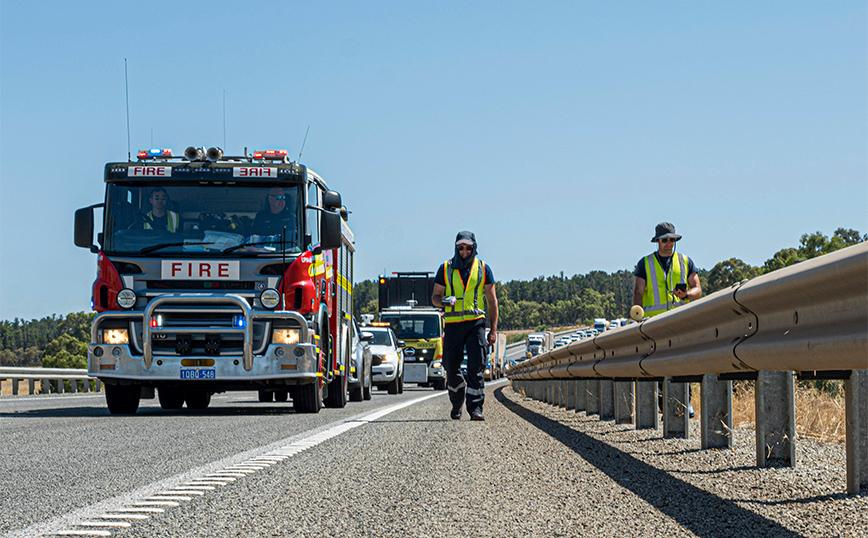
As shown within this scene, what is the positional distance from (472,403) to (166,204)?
460 cm

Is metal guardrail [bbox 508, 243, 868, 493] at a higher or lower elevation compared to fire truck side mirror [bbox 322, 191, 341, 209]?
lower

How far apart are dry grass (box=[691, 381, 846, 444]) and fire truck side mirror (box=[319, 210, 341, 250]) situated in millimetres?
5013

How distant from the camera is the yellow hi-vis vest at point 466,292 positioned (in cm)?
1070

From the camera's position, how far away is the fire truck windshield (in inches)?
461

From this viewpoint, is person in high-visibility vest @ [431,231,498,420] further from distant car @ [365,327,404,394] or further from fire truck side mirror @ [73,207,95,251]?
distant car @ [365,327,404,394]

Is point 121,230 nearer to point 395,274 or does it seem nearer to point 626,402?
point 626,402

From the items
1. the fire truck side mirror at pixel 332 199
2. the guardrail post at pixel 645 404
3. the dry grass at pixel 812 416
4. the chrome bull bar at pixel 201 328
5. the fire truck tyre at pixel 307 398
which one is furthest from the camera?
the fire truck side mirror at pixel 332 199

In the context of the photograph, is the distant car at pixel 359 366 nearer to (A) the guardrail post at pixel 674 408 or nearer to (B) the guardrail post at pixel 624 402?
(B) the guardrail post at pixel 624 402

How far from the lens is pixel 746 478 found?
503 centimetres

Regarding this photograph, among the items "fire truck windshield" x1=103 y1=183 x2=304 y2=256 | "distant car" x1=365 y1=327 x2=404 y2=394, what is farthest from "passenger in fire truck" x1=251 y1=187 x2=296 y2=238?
"distant car" x1=365 y1=327 x2=404 y2=394

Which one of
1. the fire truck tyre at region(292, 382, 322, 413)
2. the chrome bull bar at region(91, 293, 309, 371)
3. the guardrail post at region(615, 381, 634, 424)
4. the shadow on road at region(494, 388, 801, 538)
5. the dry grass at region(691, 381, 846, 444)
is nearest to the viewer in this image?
the shadow on road at region(494, 388, 801, 538)

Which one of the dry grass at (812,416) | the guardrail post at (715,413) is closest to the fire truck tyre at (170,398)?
the dry grass at (812,416)

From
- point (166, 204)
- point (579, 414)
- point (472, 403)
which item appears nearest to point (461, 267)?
point (472, 403)

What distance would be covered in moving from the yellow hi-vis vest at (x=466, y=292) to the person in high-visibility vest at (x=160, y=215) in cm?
347
